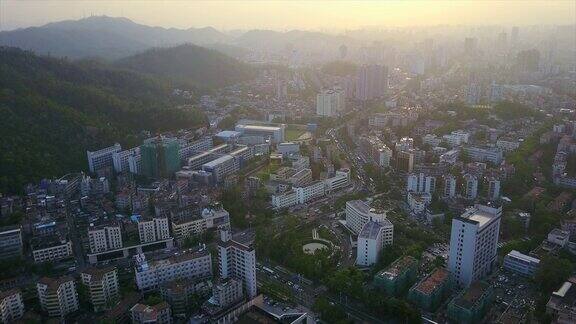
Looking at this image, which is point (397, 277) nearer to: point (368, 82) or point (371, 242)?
point (371, 242)

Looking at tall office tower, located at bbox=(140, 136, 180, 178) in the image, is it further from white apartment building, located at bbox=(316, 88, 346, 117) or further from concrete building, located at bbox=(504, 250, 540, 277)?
white apartment building, located at bbox=(316, 88, 346, 117)

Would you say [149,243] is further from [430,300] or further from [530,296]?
[530,296]

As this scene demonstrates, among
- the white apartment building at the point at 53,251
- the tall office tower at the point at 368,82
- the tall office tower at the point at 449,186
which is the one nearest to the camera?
the white apartment building at the point at 53,251

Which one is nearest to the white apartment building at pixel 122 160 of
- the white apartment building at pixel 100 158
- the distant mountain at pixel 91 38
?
the white apartment building at pixel 100 158

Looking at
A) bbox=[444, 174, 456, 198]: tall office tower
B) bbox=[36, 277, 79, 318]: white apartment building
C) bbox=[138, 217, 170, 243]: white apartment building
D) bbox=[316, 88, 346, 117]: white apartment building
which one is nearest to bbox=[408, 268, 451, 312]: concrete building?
bbox=[444, 174, 456, 198]: tall office tower

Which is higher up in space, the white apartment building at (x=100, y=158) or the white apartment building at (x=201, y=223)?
the white apartment building at (x=100, y=158)

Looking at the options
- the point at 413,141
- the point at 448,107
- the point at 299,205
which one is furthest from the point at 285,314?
the point at 448,107

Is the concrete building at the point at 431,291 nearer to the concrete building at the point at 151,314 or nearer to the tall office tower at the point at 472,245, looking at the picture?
the tall office tower at the point at 472,245
